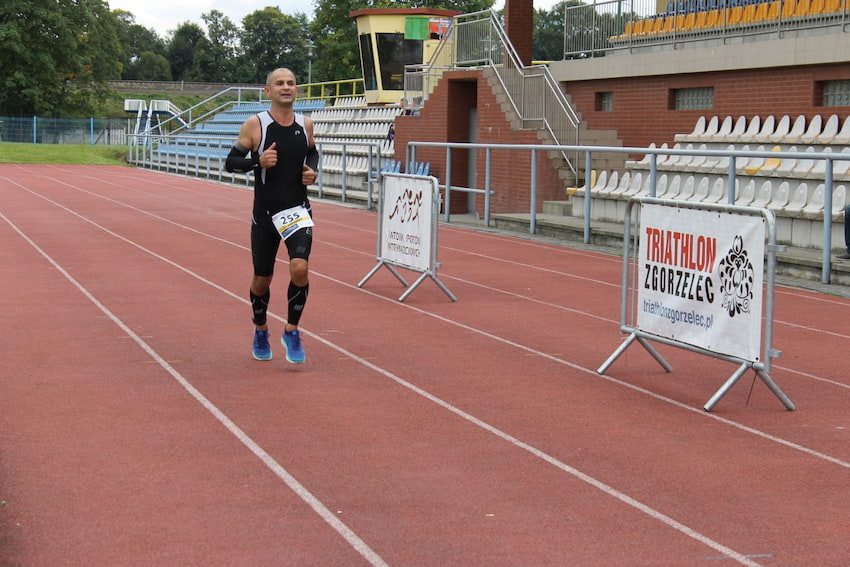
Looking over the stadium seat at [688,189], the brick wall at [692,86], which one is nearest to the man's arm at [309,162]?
the stadium seat at [688,189]

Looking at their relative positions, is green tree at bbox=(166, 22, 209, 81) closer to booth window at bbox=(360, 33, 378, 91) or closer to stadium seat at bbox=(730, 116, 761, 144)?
booth window at bbox=(360, 33, 378, 91)

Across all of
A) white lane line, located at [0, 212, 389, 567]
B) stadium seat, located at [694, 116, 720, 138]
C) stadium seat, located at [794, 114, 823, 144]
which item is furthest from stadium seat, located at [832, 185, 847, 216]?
white lane line, located at [0, 212, 389, 567]

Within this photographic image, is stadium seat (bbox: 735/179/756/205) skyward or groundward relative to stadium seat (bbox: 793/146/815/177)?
groundward

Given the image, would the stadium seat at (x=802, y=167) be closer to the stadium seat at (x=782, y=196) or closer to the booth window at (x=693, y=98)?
the stadium seat at (x=782, y=196)

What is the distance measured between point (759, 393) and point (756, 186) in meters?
9.73

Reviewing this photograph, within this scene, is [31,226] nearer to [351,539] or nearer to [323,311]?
[323,311]

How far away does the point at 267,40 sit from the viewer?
135 metres

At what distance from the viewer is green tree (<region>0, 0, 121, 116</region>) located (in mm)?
80375

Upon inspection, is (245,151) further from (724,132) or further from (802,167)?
(724,132)

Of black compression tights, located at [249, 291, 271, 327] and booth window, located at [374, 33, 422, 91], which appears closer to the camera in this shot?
black compression tights, located at [249, 291, 271, 327]

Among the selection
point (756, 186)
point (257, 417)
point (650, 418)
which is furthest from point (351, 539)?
point (756, 186)

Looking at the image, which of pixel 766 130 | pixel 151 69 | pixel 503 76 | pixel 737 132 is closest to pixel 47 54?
pixel 151 69

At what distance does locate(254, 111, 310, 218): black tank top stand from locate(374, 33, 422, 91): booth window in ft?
122

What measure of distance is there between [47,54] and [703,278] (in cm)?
8009
